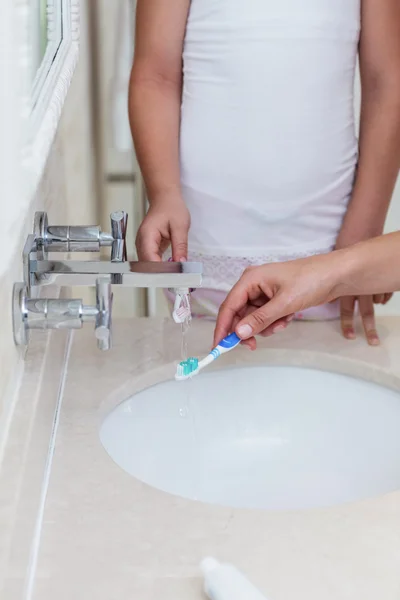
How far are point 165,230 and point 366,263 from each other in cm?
28

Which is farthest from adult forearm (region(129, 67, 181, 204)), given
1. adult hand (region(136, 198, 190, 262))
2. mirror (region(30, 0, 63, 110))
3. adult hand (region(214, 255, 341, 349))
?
adult hand (region(214, 255, 341, 349))

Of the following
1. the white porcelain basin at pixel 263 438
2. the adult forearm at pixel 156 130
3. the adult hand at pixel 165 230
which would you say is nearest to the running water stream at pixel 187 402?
the white porcelain basin at pixel 263 438

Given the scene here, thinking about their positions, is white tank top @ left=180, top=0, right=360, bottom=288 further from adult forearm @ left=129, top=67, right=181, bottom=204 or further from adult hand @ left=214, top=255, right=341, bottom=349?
adult hand @ left=214, top=255, right=341, bottom=349

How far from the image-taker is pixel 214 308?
121 cm

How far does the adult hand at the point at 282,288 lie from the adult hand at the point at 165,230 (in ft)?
0.49

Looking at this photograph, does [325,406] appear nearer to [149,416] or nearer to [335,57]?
[149,416]

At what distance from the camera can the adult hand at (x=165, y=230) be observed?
1.07m

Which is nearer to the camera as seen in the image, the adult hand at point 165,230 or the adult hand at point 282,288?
the adult hand at point 282,288

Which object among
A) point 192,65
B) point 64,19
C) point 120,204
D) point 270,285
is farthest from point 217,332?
point 120,204

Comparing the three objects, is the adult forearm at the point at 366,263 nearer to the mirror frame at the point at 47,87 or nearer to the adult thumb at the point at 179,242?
the adult thumb at the point at 179,242

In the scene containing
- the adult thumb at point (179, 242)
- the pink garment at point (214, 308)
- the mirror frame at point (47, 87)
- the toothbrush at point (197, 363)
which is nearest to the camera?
the mirror frame at point (47, 87)

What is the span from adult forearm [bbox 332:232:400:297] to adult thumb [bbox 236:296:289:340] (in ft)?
0.26

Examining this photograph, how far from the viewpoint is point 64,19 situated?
4.13 feet

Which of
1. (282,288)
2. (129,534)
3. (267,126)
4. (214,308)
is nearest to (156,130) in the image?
(267,126)
